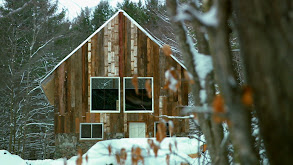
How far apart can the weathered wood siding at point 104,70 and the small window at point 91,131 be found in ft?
0.54

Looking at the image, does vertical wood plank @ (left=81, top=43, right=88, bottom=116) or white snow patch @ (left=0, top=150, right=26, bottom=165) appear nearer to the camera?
white snow patch @ (left=0, top=150, right=26, bottom=165)

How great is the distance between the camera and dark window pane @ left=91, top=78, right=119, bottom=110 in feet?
49.9

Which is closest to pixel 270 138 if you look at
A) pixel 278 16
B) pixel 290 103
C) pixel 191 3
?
pixel 290 103

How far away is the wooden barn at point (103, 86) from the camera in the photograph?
50.0 feet

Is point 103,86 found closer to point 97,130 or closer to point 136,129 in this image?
point 97,130

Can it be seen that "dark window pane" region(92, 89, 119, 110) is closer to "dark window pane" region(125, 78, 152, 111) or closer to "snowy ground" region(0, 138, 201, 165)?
"dark window pane" region(125, 78, 152, 111)

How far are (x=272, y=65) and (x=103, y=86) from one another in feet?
46.8

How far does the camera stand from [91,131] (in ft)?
50.2

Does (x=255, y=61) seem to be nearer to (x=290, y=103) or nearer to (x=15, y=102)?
(x=290, y=103)

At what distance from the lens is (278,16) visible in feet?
4.29

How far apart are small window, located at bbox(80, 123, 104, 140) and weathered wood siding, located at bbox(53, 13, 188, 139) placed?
16cm

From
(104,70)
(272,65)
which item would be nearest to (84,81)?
(104,70)

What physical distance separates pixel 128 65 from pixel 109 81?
3.03ft

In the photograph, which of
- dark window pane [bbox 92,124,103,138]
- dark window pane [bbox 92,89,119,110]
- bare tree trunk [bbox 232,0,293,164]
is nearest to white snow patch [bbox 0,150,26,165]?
dark window pane [bbox 92,124,103,138]
